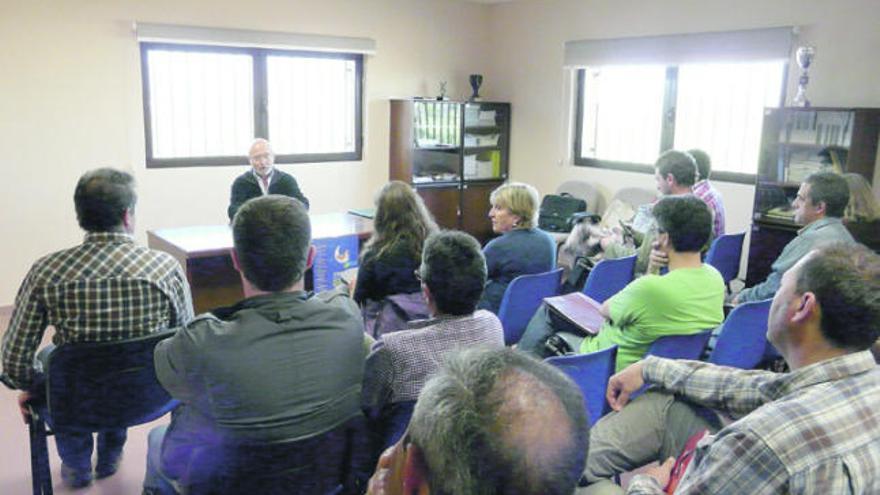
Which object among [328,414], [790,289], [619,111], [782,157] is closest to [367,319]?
[328,414]

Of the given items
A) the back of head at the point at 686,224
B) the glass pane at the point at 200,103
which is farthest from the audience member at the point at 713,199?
the glass pane at the point at 200,103

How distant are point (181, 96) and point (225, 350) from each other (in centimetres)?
454

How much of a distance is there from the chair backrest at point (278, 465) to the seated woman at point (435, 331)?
0.43 feet

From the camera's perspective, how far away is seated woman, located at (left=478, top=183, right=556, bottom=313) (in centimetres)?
317

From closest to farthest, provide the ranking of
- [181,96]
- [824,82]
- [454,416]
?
[454,416], [824,82], [181,96]

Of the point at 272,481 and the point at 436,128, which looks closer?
the point at 272,481

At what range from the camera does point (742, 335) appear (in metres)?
2.55

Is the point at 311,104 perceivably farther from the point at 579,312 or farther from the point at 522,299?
the point at 579,312

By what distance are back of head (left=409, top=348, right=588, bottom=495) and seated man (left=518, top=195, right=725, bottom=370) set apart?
4.94 ft

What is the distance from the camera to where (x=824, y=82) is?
15.5 feet

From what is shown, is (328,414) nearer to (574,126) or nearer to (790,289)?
(790,289)

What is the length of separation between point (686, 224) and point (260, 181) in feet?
9.84

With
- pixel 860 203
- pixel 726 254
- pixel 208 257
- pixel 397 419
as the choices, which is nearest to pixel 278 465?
pixel 397 419

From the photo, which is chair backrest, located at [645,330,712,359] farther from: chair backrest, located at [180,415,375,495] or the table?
the table
